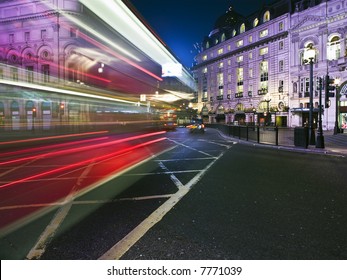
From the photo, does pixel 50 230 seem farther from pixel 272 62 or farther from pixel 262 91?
pixel 262 91

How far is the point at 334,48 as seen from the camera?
43094 mm

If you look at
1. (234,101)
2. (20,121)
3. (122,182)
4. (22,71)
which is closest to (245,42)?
(234,101)

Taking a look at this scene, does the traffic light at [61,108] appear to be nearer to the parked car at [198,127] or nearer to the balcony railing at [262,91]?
the parked car at [198,127]

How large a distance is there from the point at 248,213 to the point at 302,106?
4968 centimetres

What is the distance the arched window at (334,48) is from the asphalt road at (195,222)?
142 ft

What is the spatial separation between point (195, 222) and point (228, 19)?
81.8m

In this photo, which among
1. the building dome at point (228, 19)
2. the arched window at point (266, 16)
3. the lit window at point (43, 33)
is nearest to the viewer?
the lit window at point (43, 33)

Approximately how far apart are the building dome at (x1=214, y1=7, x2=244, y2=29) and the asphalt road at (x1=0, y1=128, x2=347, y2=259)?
77612 mm

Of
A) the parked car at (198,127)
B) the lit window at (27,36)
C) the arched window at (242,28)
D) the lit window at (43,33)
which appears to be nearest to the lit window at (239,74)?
the arched window at (242,28)

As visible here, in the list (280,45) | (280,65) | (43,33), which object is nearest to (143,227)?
(280,65)

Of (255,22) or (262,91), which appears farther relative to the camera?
(255,22)

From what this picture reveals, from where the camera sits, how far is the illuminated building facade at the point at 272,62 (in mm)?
42969

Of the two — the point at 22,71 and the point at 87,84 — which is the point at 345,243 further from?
the point at 87,84

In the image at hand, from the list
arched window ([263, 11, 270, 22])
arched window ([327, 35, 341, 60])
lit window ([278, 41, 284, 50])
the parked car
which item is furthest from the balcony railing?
the parked car
